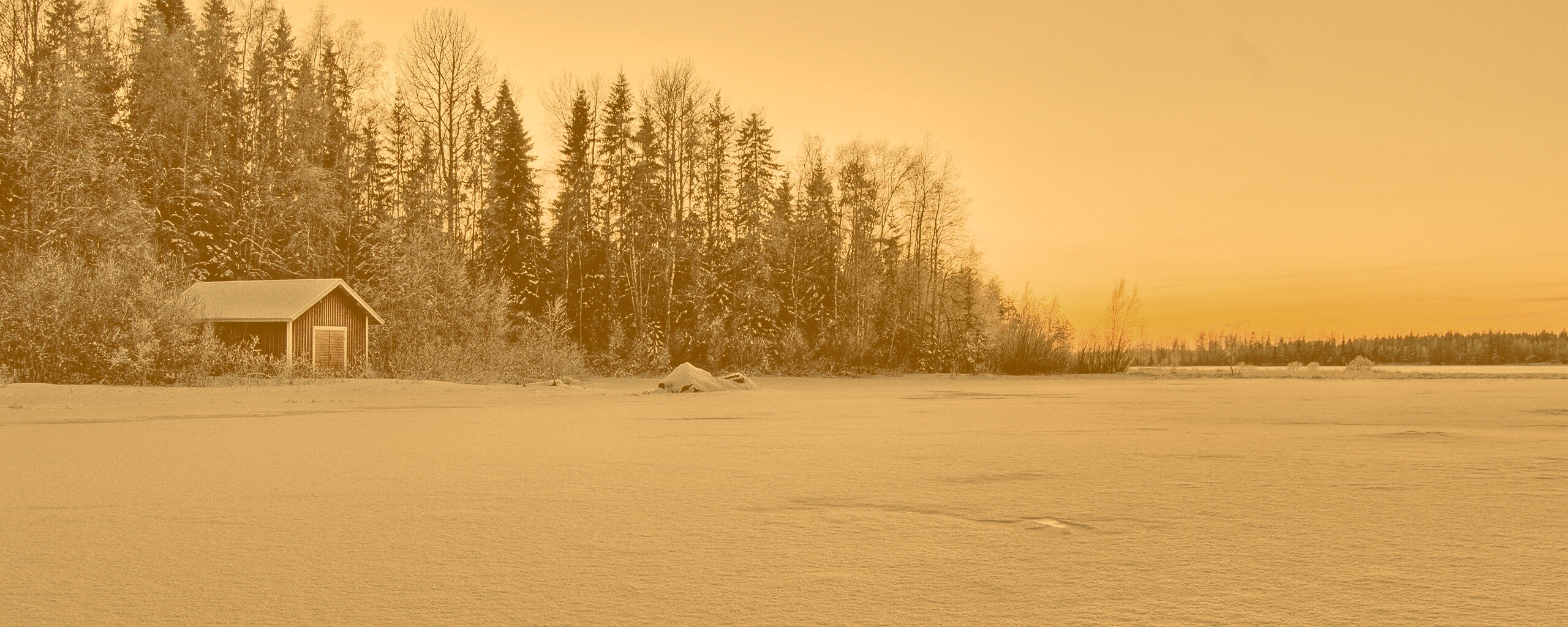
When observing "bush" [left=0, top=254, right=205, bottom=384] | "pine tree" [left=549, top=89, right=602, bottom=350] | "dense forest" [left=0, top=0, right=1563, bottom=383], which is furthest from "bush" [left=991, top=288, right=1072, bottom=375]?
"bush" [left=0, top=254, right=205, bottom=384]

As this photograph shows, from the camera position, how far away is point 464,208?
49.2 meters

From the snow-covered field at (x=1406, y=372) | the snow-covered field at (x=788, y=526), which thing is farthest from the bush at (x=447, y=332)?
the snow-covered field at (x=1406, y=372)

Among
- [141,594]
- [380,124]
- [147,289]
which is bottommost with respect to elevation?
[141,594]

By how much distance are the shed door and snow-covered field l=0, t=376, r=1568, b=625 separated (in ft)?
71.8

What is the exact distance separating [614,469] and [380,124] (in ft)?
144

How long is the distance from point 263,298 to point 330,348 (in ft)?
9.35

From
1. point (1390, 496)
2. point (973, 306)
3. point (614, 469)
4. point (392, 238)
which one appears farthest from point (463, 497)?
point (973, 306)

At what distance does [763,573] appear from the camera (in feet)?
18.0

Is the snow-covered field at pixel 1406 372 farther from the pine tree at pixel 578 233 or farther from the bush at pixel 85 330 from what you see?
the bush at pixel 85 330

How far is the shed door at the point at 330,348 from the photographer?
37031 mm

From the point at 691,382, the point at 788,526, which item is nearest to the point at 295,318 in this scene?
the point at 691,382

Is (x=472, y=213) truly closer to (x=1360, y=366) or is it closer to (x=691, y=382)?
(x=691, y=382)

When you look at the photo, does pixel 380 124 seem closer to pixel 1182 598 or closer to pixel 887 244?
pixel 887 244

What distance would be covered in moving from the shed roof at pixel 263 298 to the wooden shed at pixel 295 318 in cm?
2
